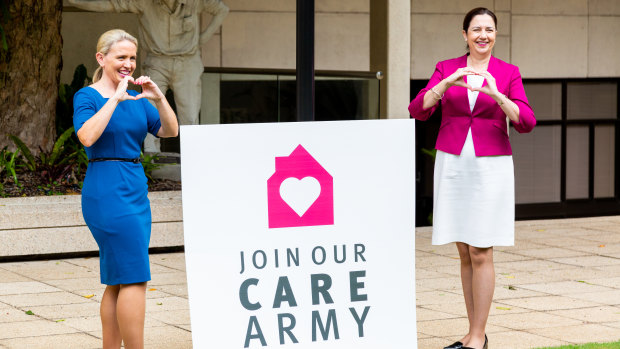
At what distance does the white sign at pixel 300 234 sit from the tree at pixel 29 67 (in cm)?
723

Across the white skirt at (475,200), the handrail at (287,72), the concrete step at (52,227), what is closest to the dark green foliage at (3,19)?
the concrete step at (52,227)

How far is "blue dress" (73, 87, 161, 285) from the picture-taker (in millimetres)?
5047

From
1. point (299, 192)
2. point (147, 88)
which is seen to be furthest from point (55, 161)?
point (299, 192)

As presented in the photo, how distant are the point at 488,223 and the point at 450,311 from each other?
172cm

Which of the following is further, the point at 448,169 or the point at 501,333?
the point at 501,333

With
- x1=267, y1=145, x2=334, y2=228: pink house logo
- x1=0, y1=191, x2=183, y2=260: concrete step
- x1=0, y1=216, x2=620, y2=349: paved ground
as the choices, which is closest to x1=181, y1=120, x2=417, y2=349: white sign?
x1=267, y1=145, x2=334, y2=228: pink house logo

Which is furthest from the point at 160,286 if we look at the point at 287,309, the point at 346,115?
the point at 346,115

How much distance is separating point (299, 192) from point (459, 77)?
1.30 metres

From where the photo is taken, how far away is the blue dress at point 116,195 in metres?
5.05

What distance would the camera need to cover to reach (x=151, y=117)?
5293mm

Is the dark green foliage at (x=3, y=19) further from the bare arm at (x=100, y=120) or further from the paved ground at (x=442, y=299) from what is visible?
the bare arm at (x=100, y=120)

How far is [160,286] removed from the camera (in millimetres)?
8617

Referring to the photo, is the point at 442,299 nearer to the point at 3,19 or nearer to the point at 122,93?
the point at 122,93

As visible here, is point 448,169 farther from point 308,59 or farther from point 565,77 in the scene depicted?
point 565,77
